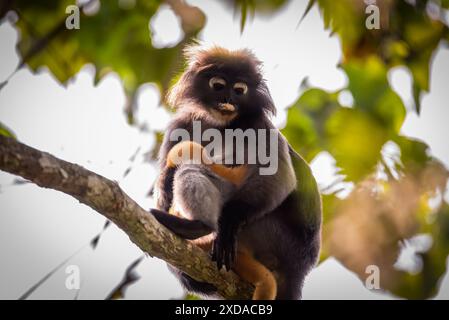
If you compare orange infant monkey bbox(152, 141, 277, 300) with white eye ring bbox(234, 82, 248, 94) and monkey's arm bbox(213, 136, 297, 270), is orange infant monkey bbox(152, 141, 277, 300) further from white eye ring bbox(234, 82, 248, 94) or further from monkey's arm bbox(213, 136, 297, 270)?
white eye ring bbox(234, 82, 248, 94)

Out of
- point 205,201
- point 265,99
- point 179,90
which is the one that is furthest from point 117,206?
point 179,90

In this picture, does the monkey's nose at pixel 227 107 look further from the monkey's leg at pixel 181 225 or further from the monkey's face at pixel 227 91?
the monkey's leg at pixel 181 225

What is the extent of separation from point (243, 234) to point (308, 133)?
0.93m

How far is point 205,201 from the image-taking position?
4.14 metres

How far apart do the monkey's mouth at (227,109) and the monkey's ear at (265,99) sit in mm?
335

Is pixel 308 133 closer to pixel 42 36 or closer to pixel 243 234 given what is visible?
pixel 243 234

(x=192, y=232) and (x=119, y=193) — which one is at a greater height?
(x=119, y=193)

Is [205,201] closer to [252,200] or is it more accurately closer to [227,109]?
[252,200]

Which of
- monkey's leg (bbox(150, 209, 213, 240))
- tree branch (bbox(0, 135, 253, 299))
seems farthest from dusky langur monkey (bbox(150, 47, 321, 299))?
tree branch (bbox(0, 135, 253, 299))

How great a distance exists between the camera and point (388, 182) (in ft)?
13.6

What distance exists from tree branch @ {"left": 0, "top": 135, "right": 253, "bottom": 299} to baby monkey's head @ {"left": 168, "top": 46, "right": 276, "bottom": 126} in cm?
155

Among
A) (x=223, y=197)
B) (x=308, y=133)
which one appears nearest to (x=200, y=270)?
(x=223, y=197)

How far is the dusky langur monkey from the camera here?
4195 millimetres

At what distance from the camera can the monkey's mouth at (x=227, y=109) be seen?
5047 mm
